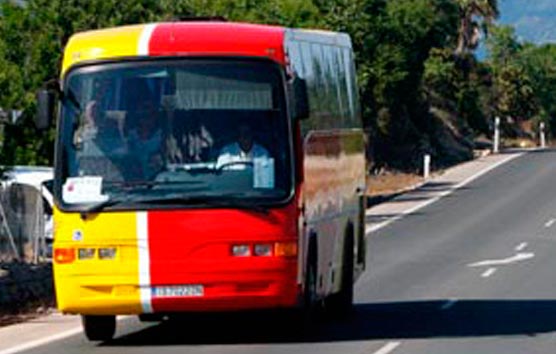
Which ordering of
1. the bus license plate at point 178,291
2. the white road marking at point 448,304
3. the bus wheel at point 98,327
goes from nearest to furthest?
the bus license plate at point 178,291
the bus wheel at point 98,327
the white road marking at point 448,304

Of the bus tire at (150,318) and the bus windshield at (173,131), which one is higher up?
the bus windshield at (173,131)

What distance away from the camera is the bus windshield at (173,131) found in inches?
625

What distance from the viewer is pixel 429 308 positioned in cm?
2033

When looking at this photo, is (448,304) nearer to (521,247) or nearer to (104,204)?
(104,204)

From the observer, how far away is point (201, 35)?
16.3m

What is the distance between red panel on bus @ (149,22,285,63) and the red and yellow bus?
0.04 ft

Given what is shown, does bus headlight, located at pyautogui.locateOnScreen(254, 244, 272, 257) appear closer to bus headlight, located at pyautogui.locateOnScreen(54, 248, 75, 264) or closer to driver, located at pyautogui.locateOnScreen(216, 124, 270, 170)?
driver, located at pyautogui.locateOnScreen(216, 124, 270, 170)

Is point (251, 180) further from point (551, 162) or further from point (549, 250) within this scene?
point (551, 162)

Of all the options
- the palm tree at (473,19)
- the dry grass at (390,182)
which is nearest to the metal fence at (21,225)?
the dry grass at (390,182)

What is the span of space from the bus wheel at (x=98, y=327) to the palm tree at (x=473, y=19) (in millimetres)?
81834

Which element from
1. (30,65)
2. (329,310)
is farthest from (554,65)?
(329,310)

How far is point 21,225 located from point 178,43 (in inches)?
405

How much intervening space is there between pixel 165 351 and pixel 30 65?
19.4 meters

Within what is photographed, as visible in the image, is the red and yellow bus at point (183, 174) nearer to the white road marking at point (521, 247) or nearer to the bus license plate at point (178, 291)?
the bus license plate at point (178, 291)
